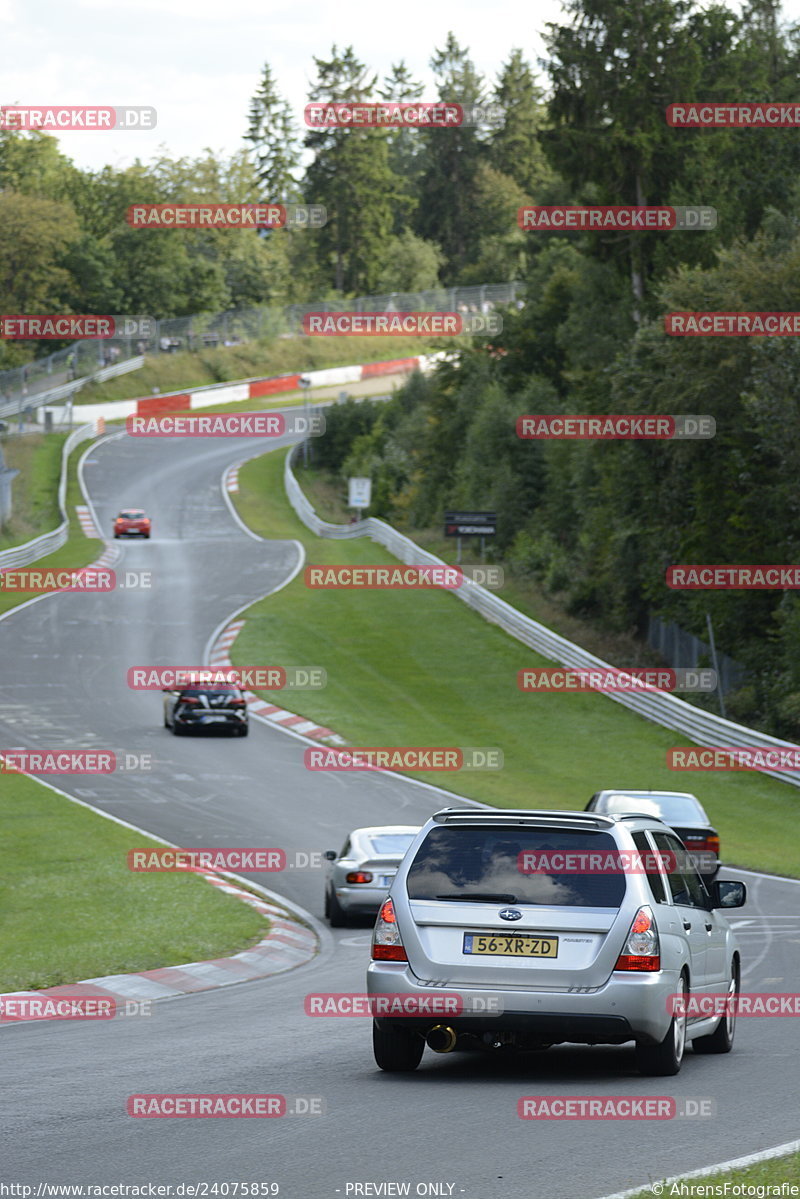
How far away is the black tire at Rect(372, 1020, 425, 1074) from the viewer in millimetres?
9250

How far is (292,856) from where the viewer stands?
77.1ft

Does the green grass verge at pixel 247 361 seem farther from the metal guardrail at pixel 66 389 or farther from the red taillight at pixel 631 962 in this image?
the red taillight at pixel 631 962

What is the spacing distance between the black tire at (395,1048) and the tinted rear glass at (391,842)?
1001 centimetres

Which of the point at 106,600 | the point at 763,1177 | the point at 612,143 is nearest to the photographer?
the point at 763,1177

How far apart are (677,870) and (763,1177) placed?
12.6 feet

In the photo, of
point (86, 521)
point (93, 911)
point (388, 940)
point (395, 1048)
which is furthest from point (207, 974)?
point (86, 521)

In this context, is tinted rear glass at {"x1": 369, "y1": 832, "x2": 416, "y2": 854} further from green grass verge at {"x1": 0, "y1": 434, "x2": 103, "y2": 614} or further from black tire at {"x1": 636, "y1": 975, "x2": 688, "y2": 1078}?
green grass verge at {"x1": 0, "y1": 434, "x2": 103, "y2": 614}

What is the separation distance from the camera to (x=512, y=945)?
355 inches

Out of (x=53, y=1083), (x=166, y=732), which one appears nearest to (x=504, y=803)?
(x=166, y=732)

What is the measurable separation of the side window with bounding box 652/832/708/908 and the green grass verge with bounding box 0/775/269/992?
6356mm

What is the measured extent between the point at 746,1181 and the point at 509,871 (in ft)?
9.80

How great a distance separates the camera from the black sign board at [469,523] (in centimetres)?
5762

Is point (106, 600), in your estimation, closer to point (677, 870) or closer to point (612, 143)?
point (612, 143)

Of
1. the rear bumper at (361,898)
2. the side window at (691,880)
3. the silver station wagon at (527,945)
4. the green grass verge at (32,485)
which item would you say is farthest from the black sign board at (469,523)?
the silver station wagon at (527,945)
